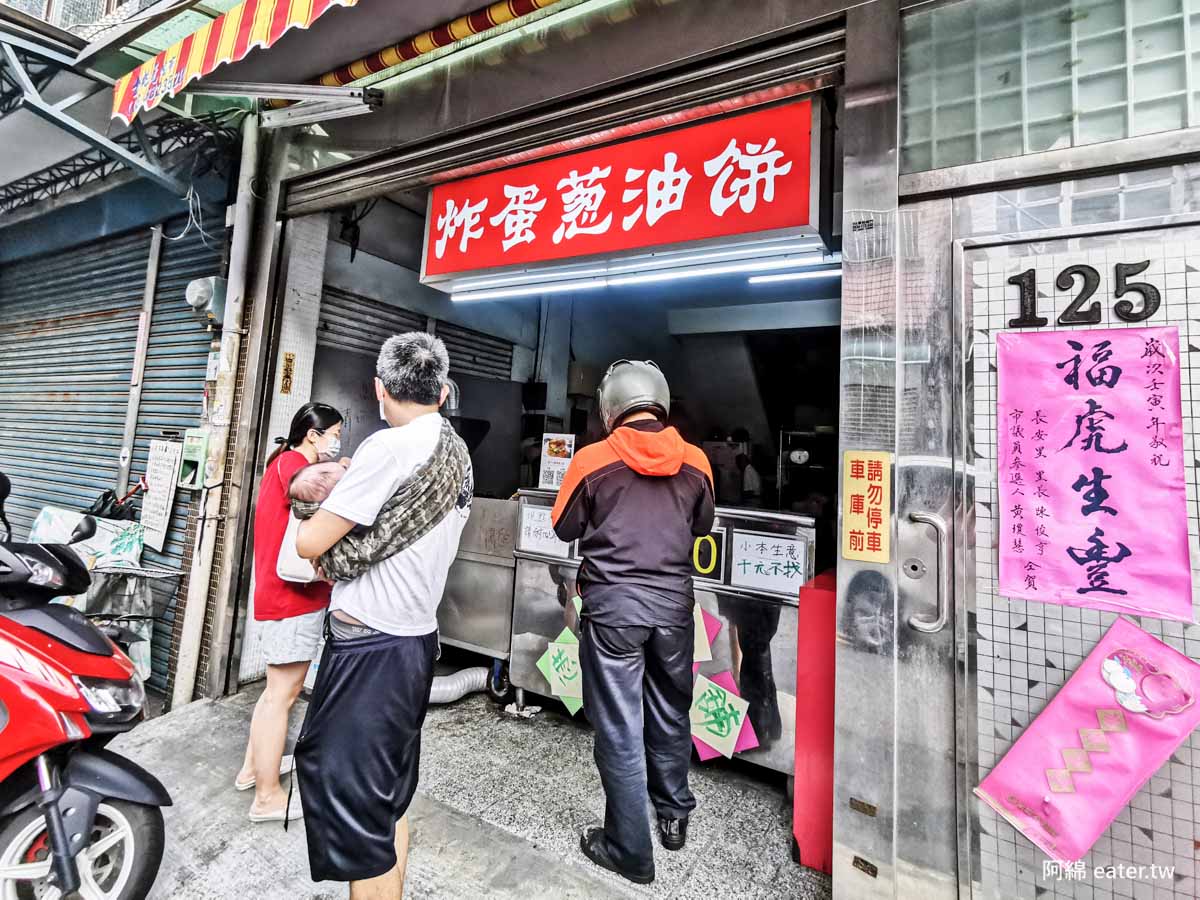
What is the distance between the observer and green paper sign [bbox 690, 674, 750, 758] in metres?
3.11

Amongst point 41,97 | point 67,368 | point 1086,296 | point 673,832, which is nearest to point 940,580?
point 1086,296

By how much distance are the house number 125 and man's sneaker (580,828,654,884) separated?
267 cm

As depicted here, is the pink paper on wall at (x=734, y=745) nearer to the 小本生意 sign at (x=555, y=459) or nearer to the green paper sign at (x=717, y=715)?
the green paper sign at (x=717, y=715)

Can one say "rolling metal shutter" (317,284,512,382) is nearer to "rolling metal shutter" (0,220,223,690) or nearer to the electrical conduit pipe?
the electrical conduit pipe

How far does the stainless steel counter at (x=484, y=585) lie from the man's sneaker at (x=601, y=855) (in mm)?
1652

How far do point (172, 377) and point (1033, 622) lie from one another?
6214mm

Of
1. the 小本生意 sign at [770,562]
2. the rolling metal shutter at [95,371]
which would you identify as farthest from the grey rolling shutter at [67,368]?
the 小本生意 sign at [770,562]

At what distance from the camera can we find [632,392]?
2559 mm

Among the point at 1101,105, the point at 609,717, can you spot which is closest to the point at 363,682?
the point at 609,717

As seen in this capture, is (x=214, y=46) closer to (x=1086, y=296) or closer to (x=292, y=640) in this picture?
(x=292, y=640)

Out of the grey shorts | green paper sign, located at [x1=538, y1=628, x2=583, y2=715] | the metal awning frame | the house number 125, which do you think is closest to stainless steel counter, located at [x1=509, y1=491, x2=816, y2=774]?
green paper sign, located at [x1=538, y1=628, x2=583, y2=715]

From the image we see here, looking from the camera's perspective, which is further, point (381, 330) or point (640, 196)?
point (381, 330)

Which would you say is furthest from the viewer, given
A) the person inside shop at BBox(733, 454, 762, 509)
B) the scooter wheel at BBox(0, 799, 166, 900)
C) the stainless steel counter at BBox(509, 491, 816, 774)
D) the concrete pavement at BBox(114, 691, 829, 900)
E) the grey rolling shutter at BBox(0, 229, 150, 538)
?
the person inside shop at BBox(733, 454, 762, 509)

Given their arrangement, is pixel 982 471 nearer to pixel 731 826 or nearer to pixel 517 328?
pixel 731 826
